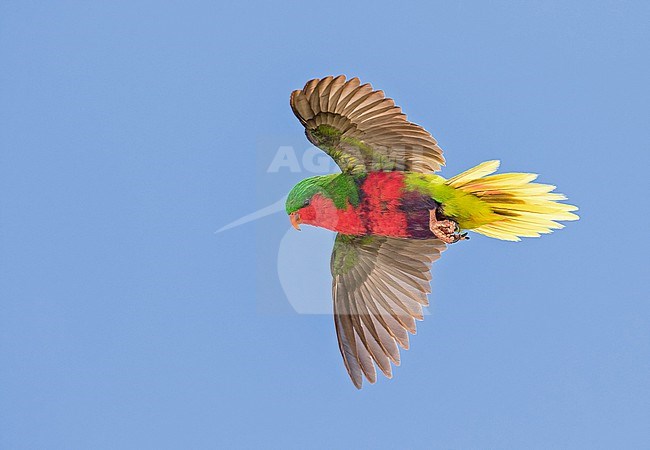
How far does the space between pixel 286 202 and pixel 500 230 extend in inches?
86.1

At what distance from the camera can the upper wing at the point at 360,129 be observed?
29.2 feet

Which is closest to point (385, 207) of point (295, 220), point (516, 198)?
point (295, 220)

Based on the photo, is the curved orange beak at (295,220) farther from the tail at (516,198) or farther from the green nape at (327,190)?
the tail at (516,198)

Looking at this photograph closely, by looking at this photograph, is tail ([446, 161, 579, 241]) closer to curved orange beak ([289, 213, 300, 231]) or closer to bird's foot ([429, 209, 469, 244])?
bird's foot ([429, 209, 469, 244])

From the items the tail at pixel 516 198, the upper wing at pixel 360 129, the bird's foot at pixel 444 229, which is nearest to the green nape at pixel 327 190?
the upper wing at pixel 360 129

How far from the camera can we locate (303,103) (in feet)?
29.7

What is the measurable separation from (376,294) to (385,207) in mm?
1412

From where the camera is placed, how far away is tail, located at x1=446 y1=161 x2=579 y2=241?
8844 millimetres

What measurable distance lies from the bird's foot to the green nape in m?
0.77

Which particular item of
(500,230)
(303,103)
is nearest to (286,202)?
(303,103)

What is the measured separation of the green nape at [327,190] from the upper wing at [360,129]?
148 millimetres

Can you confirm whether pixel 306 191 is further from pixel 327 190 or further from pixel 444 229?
pixel 444 229

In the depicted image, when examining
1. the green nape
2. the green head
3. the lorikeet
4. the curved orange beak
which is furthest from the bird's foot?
the curved orange beak

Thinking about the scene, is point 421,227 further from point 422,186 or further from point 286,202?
point 286,202
